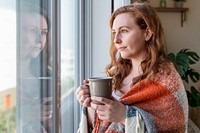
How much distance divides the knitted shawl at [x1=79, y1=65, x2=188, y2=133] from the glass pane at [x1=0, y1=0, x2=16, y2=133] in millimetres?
323

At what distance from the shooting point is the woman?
0.78 metres

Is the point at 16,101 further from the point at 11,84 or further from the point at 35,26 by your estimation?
the point at 35,26

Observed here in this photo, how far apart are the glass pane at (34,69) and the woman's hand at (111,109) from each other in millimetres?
283

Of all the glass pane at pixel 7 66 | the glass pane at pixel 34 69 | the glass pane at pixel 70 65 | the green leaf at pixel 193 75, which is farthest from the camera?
the green leaf at pixel 193 75

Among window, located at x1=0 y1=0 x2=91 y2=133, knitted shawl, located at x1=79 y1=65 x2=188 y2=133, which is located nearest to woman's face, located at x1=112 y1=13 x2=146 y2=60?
knitted shawl, located at x1=79 y1=65 x2=188 y2=133

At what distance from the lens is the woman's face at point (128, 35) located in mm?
875

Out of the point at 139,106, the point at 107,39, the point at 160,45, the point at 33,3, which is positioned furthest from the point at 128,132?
the point at 107,39

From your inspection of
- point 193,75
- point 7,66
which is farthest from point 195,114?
point 7,66

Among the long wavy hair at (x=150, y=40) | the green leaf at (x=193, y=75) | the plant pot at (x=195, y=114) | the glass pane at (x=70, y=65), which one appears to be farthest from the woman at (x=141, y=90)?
the plant pot at (x=195, y=114)

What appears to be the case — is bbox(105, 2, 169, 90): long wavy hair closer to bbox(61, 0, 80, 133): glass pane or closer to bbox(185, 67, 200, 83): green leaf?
bbox(61, 0, 80, 133): glass pane

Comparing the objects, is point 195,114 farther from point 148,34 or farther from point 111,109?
point 111,109

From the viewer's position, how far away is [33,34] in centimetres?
89

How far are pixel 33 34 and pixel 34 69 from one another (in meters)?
0.13

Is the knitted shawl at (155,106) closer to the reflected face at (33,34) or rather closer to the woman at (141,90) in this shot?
the woman at (141,90)
